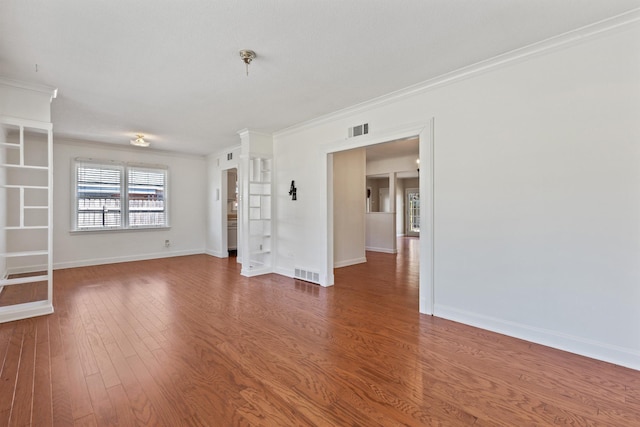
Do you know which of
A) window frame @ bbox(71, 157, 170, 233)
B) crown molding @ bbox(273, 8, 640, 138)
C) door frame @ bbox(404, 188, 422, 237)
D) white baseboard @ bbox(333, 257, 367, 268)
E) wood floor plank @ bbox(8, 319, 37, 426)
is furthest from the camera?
door frame @ bbox(404, 188, 422, 237)

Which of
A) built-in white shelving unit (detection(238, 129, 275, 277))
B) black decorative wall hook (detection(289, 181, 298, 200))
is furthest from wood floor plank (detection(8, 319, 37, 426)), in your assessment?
black decorative wall hook (detection(289, 181, 298, 200))

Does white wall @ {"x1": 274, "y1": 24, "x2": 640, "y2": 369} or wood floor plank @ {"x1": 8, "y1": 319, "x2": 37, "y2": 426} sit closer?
wood floor plank @ {"x1": 8, "y1": 319, "x2": 37, "y2": 426}

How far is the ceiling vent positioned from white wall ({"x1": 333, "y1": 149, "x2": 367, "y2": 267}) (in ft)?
5.70

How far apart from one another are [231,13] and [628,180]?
3.29 metres

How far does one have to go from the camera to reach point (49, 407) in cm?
188

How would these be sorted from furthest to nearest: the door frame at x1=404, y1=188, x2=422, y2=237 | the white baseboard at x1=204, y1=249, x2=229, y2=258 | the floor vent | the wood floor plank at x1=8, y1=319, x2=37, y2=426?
1. the door frame at x1=404, y1=188, x2=422, y2=237
2. the white baseboard at x1=204, y1=249, x2=229, y2=258
3. the floor vent
4. the wood floor plank at x1=8, y1=319, x2=37, y2=426

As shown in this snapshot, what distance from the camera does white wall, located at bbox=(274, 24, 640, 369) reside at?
233 centimetres

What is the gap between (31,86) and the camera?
3.39 metres

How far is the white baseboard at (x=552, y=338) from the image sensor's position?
233 centimetres

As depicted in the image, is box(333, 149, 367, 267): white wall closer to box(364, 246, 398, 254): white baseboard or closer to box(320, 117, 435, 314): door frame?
box(364, 246, 398, 254): white baseboard

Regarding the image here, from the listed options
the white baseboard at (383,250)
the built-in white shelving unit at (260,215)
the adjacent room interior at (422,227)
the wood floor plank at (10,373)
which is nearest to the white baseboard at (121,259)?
the adjacent room interior at (422,227)

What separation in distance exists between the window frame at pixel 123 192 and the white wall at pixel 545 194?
20.9ft

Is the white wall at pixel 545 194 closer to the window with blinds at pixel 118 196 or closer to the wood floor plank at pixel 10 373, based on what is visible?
the wood floor plank at pixel 10 373

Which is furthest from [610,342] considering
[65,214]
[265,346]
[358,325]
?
[65,214]
